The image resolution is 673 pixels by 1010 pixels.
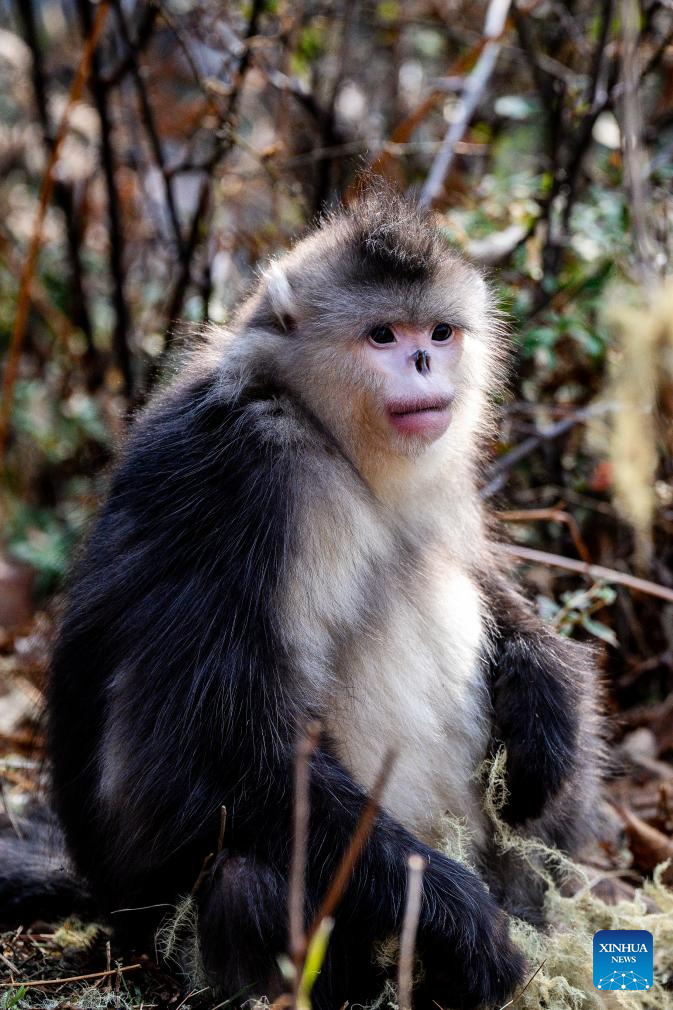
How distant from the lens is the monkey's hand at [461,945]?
3.04 meters

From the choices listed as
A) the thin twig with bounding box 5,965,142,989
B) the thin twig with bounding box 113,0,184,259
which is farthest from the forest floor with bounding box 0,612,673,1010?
→ the thin twig with bounding box 113,0,184,259

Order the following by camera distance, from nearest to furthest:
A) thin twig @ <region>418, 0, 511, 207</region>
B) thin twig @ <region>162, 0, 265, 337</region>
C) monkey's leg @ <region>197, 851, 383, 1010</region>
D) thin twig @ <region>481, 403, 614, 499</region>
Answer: monkey's leg @ <region>197, 851, 383, 1010</region>
thin twig @ <region>481, 403, 614, 499</region>
thin twig @ <region>162, 0, 265, 337</region>
thin twig @ <region>418, 0, 511, 207</region>

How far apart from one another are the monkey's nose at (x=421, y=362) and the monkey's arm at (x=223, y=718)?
0.39 metres

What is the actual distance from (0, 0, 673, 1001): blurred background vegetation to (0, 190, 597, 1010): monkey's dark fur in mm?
654

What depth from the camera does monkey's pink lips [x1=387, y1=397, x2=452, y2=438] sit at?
3270 millimetres

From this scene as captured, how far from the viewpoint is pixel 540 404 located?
5.69 m

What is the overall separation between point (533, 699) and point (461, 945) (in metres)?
0.92

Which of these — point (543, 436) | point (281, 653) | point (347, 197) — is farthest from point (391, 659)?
point (543, 436)

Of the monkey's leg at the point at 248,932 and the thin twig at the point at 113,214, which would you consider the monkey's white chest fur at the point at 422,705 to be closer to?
the monkey's leg at the point at 248,932

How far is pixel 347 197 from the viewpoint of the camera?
14.8 feet

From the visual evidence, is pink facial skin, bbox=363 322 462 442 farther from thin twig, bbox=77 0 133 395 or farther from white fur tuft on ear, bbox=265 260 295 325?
thin twig, bbox=77 0 133 395

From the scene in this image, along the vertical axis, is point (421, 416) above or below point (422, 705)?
above

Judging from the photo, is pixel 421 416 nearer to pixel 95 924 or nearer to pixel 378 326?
pixel 378 326

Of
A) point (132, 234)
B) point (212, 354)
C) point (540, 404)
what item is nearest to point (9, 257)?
point (132, 234)
